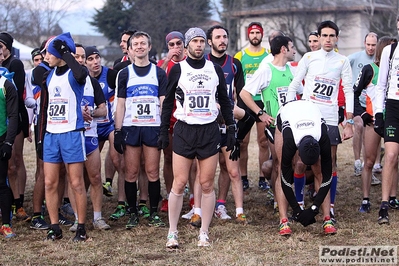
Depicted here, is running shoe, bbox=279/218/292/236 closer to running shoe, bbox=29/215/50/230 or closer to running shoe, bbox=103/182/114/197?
running shoe, bbox=29/215/50/230

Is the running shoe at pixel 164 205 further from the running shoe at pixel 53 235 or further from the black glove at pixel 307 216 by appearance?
the black glove at pixel 307 216

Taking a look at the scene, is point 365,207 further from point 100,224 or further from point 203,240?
point 100,224

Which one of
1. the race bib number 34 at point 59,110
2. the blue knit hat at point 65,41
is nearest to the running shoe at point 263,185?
the race bib number 34 at point 59,110

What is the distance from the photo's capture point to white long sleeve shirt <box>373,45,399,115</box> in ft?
24.1

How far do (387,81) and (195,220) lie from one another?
9.06 feet

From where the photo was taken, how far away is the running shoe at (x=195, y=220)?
752cm

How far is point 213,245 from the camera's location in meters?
6.51

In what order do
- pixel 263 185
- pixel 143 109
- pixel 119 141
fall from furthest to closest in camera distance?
pixel 263 185
pixel 143 109
pixel 119 141

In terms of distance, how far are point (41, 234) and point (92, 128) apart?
136 centimetres

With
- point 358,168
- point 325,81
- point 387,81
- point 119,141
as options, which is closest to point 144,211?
point 119,141

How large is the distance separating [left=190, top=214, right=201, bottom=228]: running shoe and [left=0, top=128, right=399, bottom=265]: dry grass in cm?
10

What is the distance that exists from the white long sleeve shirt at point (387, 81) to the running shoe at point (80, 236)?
→ 12.0 ft

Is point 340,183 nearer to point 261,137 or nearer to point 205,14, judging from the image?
point 261,137

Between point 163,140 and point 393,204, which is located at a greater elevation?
point 163,140
